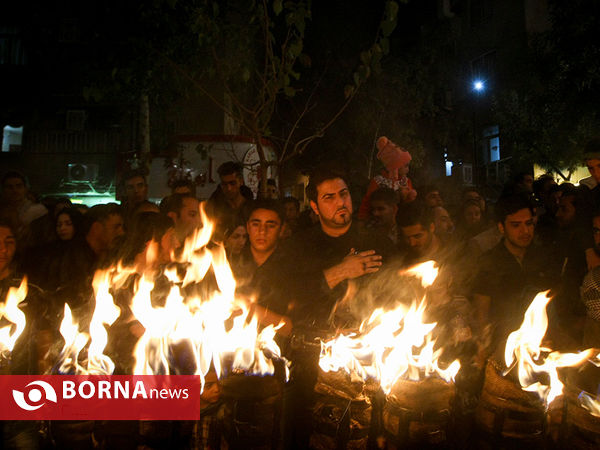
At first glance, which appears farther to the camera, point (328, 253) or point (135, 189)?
point (135, 189)

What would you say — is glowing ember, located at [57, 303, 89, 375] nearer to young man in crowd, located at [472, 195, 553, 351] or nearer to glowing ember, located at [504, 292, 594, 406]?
glowing ember, located at [504, 292, 594, 406]

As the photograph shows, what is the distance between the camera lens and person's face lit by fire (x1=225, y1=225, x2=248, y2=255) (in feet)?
17.3

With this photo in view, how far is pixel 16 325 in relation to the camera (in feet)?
11.8

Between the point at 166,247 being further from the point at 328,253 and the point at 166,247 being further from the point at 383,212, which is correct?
the point at 383,212

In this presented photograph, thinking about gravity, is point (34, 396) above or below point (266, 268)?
below

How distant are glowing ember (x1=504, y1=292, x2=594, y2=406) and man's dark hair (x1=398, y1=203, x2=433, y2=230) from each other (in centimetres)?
123

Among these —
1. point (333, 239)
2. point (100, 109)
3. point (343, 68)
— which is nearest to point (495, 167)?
point (343, 68)

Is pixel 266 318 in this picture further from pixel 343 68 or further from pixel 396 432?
pixel 343 68

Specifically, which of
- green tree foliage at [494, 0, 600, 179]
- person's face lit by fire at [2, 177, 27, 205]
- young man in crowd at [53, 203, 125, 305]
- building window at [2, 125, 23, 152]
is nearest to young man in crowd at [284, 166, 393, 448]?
young man in crowd at [53, 203, 125, 305]

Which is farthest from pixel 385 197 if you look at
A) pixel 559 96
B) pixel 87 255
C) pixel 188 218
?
pixel 559 96

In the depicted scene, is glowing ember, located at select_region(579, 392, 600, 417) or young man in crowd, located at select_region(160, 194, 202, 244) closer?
glowing ember, located at select_region(579, 392, 600, 417)

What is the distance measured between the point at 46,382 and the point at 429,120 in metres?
27.0

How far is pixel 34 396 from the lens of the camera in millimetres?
3346

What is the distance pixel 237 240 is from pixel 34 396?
2.55 meters
